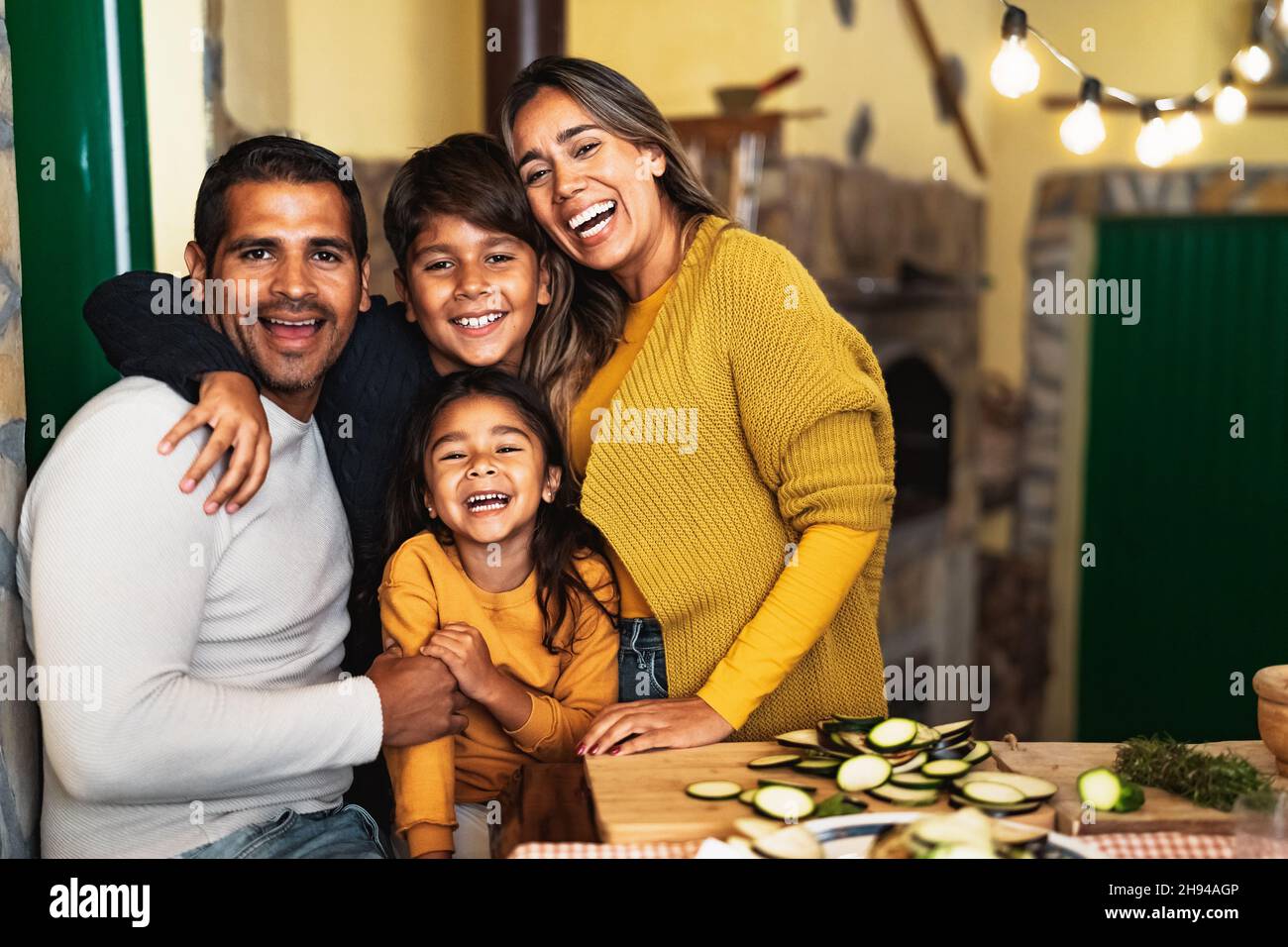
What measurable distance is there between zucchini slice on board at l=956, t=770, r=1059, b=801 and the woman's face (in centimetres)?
104

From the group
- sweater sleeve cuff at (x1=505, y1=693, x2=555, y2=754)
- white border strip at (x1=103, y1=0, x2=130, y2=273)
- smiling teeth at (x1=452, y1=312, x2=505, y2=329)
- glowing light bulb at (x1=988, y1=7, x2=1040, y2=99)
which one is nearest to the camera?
sweater sleeve cuff at (x1=505, y1=693, x2=555, y2=754)

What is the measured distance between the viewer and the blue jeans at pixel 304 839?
166 cm

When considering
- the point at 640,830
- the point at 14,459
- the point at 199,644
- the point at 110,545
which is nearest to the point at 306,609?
the point at 199,644

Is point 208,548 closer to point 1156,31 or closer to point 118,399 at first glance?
point 118,399

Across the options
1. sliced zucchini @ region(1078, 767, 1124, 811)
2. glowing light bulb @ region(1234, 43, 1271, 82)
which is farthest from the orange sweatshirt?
glowing light bulb @ region(1234, 43, 1271, 82)

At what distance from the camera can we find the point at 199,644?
5.54 feet

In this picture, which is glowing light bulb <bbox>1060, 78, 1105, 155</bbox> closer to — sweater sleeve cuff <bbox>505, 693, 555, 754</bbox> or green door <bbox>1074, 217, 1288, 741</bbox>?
sweater sleeve cuff <bbox>505, 693, 555, 754</bbox>

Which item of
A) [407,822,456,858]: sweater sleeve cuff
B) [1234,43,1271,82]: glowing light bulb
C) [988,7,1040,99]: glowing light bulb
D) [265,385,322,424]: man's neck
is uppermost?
[1234,43,1271,82]: glowing light bulb

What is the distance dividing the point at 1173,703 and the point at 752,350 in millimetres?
5015

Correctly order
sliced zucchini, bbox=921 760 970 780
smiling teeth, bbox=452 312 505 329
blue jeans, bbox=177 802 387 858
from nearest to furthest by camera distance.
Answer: sliced zucchini, bbox=921 760 970 780
blue jeans, bbox=177 802 387 858
smiling teeth, bbox=452 312 505 329

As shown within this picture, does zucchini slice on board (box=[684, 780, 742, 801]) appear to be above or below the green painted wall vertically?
below

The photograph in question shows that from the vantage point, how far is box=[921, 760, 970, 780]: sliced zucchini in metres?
1.53

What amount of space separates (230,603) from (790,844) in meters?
0.87

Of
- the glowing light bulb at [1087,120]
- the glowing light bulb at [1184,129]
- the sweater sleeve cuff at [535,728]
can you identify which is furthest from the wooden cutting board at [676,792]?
the glowing light bulb at [1184,129]
